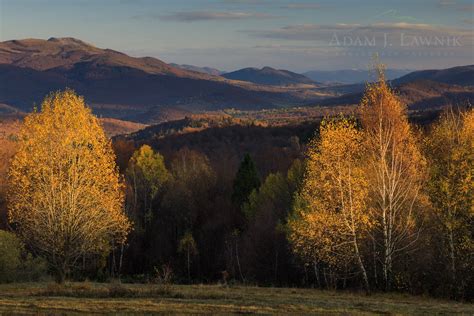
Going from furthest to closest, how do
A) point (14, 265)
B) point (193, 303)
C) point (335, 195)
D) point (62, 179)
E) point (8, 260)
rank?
point (14, 265) → point (8, 260) → point (335, 195) → point (62, 179) → point (193, 303)

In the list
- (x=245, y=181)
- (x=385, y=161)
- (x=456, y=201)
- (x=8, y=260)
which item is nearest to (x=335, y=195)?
(x=385, y=161)

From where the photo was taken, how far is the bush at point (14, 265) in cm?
4756

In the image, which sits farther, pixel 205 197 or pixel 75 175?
pixel 205 197

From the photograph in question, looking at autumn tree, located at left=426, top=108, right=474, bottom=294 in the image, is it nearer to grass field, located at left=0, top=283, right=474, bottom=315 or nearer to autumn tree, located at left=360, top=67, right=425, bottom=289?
autumn tree, located at left=360, top=67, right=425, bottom=289

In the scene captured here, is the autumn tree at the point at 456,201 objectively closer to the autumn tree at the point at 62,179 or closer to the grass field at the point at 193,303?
the grass field at the point at 193,303

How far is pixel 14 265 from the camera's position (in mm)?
48125

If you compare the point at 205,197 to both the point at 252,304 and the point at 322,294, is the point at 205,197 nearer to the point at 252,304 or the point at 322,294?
the point at 322,294

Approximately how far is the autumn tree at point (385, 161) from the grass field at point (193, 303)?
4.82m

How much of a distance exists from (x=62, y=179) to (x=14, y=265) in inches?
744

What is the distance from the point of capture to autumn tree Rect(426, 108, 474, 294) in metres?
35.9

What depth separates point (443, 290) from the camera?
3550cm

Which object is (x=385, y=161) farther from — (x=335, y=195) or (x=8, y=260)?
(x=8, y=260)

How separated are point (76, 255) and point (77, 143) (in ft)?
24.0

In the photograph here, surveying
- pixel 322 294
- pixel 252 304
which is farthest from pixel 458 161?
pixel 252 304
